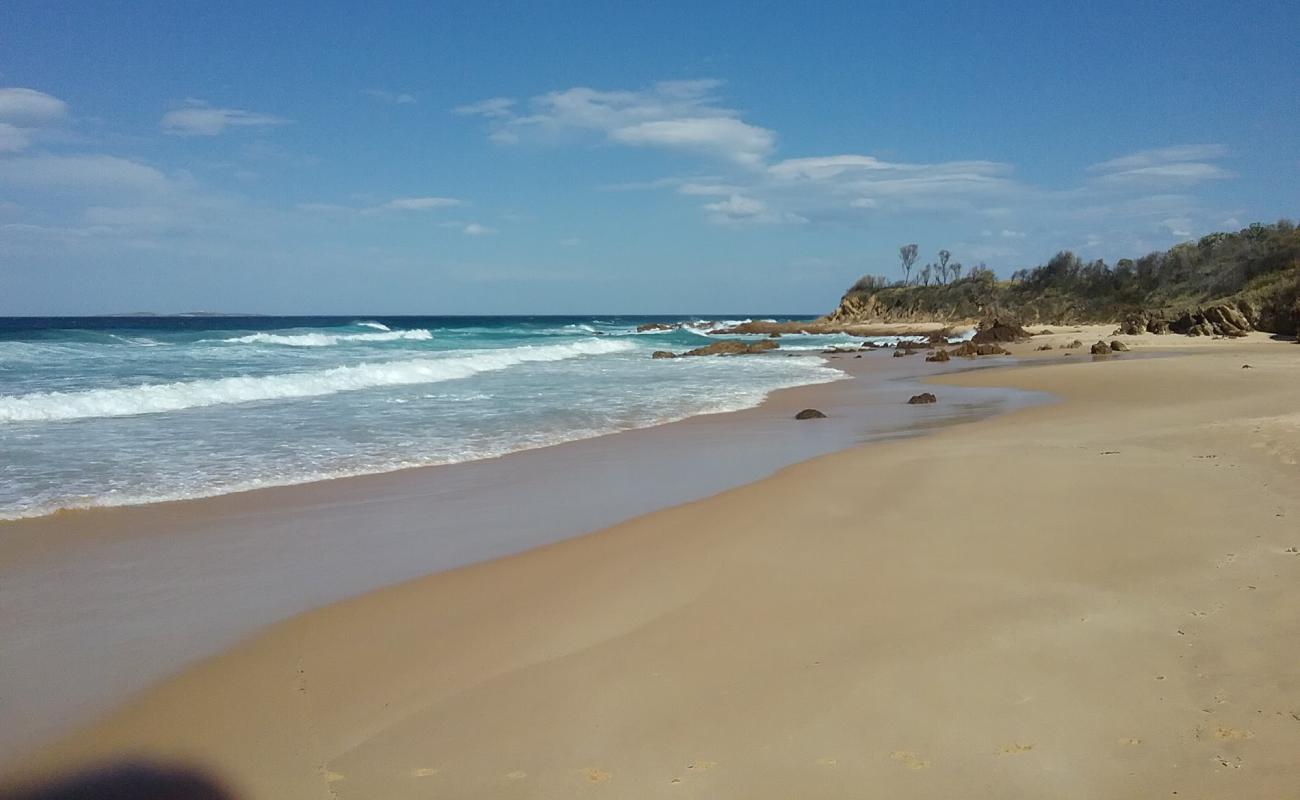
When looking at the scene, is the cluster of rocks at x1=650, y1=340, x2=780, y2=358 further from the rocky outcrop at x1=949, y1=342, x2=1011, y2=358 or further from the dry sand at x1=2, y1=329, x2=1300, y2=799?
the dry sand at x1=2, y1=329, x2=1300, y2=799

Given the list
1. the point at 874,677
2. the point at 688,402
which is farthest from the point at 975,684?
the point at 688,402

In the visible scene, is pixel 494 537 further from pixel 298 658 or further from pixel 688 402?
pixel 688 402

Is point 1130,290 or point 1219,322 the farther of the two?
point 1130,290

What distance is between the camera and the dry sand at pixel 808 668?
3.03 m

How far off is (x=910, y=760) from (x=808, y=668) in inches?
31.6

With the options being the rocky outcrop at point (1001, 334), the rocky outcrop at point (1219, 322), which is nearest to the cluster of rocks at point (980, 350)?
the rocky outcrop at point (1001, 334)

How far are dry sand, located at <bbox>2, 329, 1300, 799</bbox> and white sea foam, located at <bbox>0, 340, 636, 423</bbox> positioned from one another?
12.3m

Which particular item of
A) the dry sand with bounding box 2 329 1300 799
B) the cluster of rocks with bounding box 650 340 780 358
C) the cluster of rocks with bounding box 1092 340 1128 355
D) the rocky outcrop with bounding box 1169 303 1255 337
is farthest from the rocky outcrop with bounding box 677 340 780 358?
the dry sand with bounding box 2 329 1300 799

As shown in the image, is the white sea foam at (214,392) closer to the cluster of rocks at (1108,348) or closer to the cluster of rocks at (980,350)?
the cluster of rocks at (980,350)

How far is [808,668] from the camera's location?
381 centimetres

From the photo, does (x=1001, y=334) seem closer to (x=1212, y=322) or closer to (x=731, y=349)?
(x=1212, y=322)

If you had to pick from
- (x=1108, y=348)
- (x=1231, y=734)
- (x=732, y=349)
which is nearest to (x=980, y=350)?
(x=1108, y=348)

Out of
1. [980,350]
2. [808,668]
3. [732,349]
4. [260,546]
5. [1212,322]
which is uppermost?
[1212,322]

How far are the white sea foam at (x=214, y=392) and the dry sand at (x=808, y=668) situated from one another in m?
12.3
